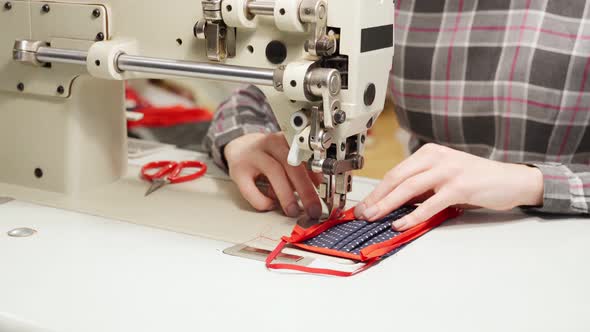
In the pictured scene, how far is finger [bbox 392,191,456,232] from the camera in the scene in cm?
127

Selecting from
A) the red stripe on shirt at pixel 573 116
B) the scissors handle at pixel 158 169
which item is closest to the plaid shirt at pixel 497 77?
the red stripe on shirt at pixel 573 116

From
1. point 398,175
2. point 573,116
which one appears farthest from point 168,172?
point 573,116

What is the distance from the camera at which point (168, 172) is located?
1602 mm

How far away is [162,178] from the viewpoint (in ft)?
5.14

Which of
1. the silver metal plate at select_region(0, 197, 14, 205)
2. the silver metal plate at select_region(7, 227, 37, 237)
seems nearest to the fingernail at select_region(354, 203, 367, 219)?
the silver metal plate at select_region(7, 227, 37, 237)

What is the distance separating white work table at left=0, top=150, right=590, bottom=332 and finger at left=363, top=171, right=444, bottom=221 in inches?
3.0

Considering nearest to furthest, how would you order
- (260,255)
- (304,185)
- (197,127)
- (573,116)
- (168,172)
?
(260,255), (304,185), (168,172), (573,116), (197,127)

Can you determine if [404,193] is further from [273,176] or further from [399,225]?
[273,176]

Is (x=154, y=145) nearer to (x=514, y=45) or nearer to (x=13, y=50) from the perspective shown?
(x=13, y=50)

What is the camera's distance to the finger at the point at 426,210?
4.17 ft

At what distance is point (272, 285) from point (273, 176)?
37cm

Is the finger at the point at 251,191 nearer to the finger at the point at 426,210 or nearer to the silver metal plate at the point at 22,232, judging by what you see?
the finger at the point at 426,210

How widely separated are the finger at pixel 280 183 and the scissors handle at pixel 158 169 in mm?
251

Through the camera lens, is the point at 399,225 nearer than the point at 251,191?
Yes
